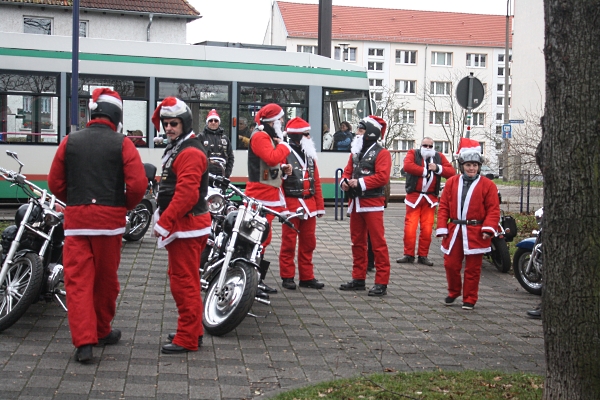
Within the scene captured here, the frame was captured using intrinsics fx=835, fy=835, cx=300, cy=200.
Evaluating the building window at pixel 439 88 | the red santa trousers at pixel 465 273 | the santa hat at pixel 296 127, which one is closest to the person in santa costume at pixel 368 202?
the santa hat at pixel 296 127

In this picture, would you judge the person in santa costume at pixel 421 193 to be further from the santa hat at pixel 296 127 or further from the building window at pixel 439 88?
the building window at pixel 439 88

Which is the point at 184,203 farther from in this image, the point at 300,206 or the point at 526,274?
the point at 526,274

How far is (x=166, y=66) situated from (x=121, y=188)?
40.6 ft

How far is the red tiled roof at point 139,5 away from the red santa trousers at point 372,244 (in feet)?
95.5

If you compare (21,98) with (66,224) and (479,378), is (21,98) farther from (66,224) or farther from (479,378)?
(479,378)

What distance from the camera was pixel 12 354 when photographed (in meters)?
5.84

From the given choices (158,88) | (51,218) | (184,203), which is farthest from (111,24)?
(184,203)

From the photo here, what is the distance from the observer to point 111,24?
121ft

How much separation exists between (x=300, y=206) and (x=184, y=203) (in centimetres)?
324

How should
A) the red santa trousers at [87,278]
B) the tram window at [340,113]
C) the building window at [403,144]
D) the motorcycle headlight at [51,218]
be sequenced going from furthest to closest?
the building window at [403,144], the tram window at [340,113], the motorcycle headlight at [51,218], the red santa trousers at [87,278]

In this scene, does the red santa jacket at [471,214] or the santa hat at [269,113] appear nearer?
the red santa jacket at [471,214]

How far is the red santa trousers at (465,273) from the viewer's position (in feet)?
26.9

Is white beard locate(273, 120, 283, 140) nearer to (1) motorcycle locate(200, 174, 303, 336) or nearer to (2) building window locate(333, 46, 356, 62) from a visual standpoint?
(1) motorcycle locate(200, 174, 303, 336)

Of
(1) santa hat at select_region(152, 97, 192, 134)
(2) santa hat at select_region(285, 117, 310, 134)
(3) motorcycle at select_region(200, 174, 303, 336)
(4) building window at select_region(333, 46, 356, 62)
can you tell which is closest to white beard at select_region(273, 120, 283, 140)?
(2) santa hat at select_region(285, 117, 310, 134)
